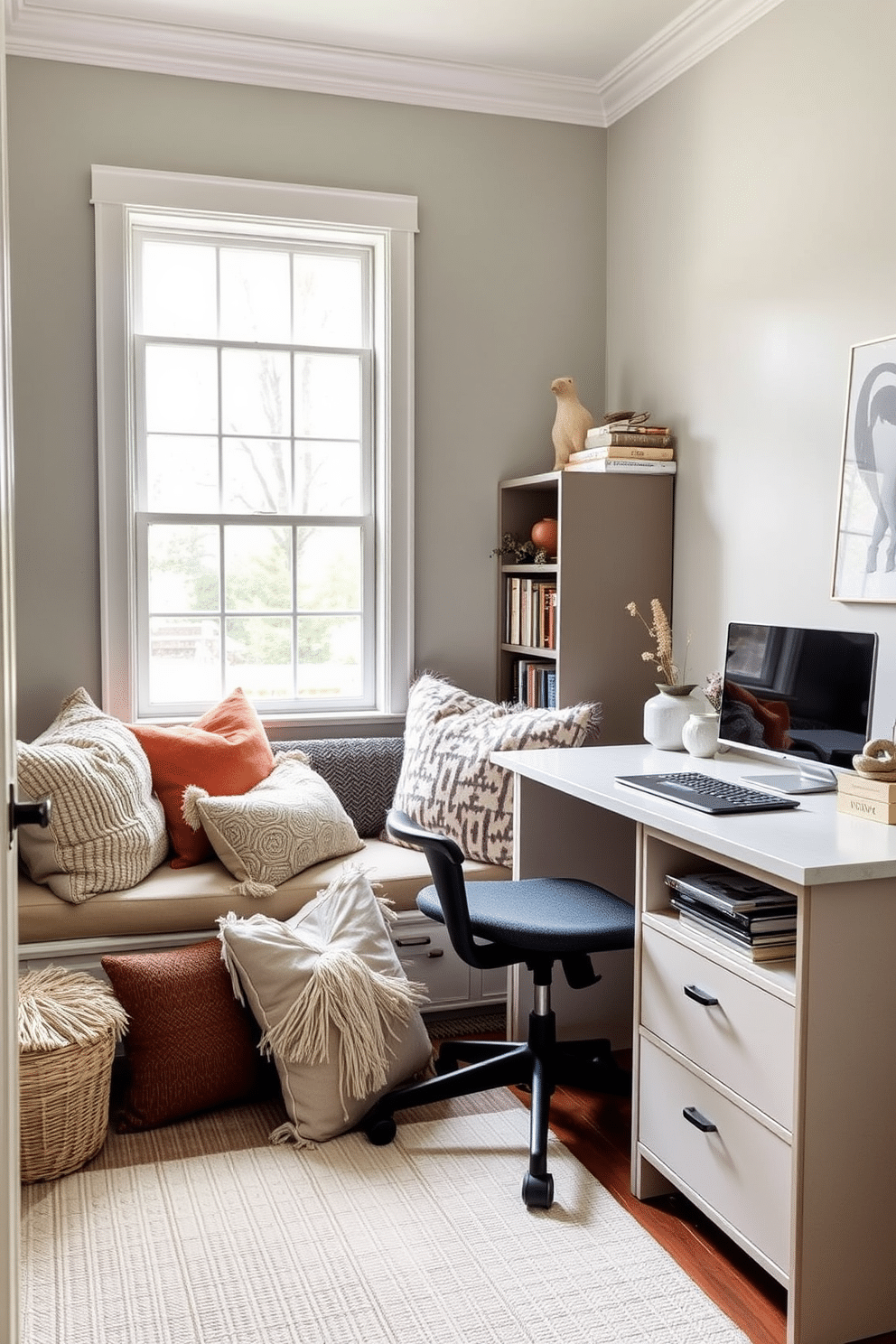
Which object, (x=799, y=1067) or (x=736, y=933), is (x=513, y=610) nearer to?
(x=736, y=933)

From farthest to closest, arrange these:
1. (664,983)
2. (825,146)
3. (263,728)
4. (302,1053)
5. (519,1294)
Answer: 1. (263,728)
2. (825,146)
3. (302,1053)
4. (664,983)
5. (519,1294)

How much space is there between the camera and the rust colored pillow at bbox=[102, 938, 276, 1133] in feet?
8.65

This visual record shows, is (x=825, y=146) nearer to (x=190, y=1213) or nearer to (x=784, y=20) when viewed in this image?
(x=784, y=20)

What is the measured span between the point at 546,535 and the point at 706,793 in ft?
4.88

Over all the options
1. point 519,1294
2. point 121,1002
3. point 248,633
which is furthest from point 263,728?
point 519,1294

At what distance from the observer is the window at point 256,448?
11.5 ft

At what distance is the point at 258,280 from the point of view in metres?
3.67

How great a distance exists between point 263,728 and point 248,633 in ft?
1.11

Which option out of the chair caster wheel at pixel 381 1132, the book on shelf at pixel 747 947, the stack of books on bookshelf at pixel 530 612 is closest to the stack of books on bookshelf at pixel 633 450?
the stack of books on bookshelf at pixel 530 612

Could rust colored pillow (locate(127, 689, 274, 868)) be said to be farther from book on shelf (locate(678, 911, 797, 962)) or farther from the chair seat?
book on shelf (locate(678, 911, 797, 962))

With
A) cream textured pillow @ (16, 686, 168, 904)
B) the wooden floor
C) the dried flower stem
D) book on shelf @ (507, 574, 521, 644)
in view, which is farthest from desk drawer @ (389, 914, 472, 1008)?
book on shelf @ (507, 574, 521, 644)

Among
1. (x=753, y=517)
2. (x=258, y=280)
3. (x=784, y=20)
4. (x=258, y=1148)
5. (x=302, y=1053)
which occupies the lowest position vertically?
(x=258, y=1148)

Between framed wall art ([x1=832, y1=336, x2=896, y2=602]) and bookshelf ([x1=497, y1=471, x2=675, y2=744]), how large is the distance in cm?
84

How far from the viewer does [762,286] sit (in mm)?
3082
